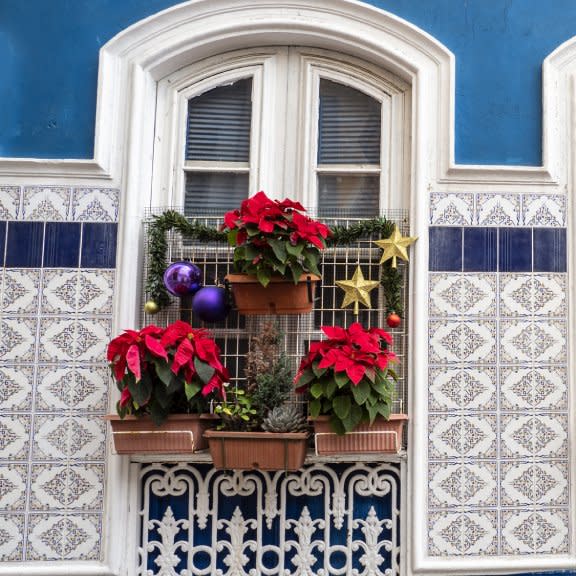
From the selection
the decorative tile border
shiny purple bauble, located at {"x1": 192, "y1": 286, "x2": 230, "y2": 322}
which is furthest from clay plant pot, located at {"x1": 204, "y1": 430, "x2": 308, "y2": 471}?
the decorative tile border

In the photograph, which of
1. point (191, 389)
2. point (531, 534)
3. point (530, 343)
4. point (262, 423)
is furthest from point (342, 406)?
point (531, 534)

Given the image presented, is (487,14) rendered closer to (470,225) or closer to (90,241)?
(470,225)

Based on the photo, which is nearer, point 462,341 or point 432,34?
point 462,341

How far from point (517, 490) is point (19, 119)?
2.91 m

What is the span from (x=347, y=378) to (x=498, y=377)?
799mm

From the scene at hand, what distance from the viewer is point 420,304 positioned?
4.09 metres

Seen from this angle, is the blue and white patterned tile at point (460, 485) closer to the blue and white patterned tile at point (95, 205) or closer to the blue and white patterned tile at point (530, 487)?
the blue and white patterned tile at point (530, 487)

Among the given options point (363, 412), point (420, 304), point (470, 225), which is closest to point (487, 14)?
point (470, 225)

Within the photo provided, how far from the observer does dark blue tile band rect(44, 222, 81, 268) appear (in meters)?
4.16

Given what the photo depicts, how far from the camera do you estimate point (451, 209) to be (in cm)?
418

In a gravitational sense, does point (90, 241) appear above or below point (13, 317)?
above

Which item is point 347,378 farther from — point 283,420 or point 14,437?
point 14,437

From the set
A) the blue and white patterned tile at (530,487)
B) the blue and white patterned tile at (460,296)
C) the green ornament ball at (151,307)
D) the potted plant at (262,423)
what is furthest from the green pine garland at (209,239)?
the blue and white patterned tile at (530,487)

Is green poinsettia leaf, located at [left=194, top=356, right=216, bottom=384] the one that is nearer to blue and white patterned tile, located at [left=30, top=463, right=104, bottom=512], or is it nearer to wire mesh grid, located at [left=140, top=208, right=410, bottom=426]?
wire mesh grid, located at [left=140, top=208, right=410, bottom=426]
